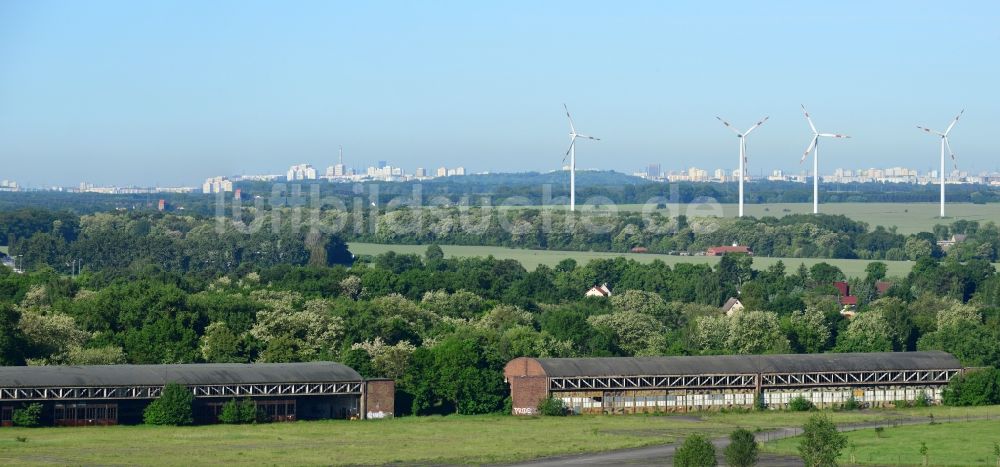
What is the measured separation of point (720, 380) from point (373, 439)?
17548mm

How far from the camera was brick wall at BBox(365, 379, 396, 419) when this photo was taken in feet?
202

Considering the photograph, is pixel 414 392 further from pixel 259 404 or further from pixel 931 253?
pixel 931 253

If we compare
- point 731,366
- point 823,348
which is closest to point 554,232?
point 823,348

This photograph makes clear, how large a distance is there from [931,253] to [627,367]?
101445 millimetres

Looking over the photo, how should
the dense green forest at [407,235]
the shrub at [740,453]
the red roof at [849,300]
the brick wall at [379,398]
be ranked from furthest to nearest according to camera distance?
1. the dense green forest at [407,235]
2. the red roof at [849,300]
3. the brick wall at [379,398]
4. the shrub at [740,453]

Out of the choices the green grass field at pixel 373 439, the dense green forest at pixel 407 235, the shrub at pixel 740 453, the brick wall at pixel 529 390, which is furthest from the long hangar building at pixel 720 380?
the dense green forest at pixel 407 235

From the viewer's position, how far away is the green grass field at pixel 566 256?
14450 cm

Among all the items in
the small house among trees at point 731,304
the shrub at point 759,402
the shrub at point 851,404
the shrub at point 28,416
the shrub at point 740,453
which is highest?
the shrub at point 740,453

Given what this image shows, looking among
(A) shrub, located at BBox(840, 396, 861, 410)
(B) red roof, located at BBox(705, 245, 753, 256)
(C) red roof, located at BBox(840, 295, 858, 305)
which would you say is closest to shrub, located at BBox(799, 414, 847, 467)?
(A) shrub, located at BBox(840, 396, 861, 410)

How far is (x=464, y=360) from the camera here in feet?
210

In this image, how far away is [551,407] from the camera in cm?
6297

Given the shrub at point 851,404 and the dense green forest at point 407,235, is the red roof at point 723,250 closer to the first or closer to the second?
the dense green forest at point 407,235

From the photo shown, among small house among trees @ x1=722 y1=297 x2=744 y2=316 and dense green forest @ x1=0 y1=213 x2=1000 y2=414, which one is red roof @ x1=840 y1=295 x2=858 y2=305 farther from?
small house among trees @ x1=722 y1=297 x2=744 y2=316

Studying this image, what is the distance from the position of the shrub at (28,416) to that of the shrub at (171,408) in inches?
142
